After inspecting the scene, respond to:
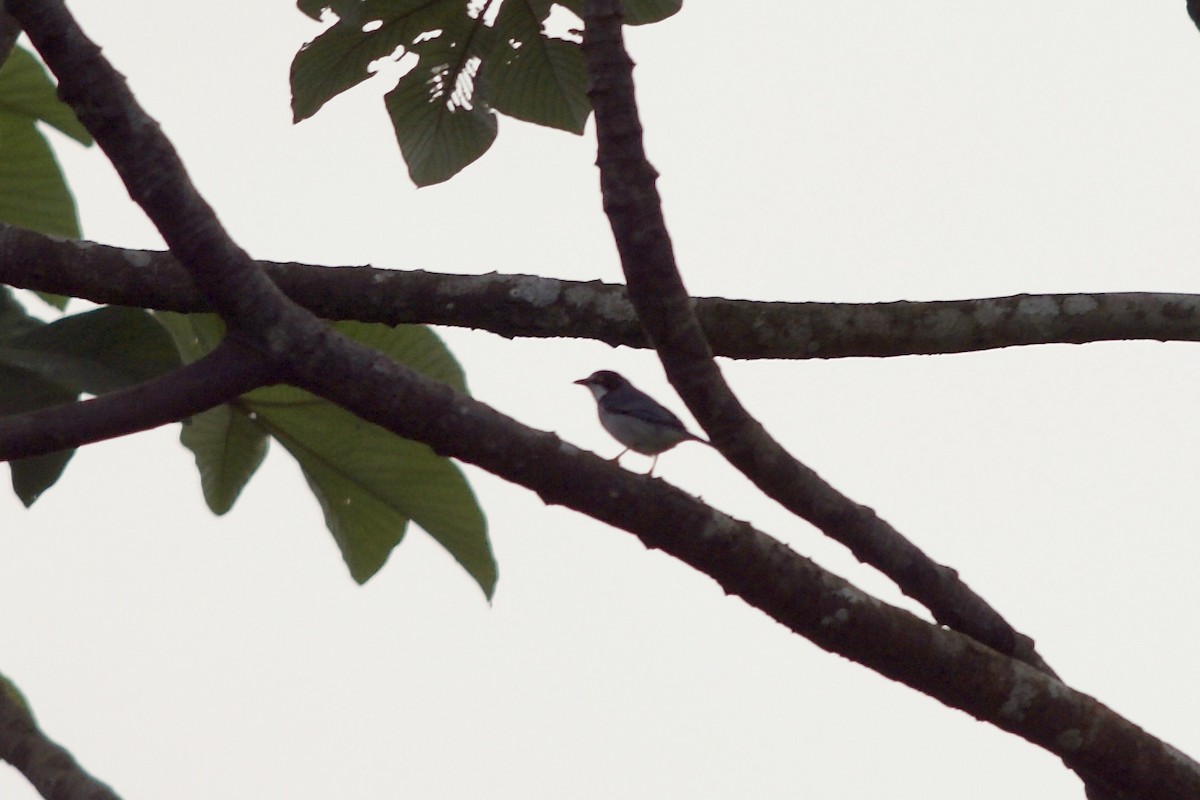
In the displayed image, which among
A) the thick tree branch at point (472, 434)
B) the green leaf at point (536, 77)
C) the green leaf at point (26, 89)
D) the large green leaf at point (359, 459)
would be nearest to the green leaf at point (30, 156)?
the green leaf at point (26, 89)

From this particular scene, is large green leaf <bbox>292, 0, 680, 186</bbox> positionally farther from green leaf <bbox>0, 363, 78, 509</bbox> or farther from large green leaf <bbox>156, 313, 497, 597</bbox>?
green leaf <bbox>0, 363, 78, 509</bbox>

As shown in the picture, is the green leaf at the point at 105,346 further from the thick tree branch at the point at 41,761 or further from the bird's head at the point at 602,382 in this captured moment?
the bird's head at the point at 602,382

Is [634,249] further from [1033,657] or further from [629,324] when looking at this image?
[1033,657]

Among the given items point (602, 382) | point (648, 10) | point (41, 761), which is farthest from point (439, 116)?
point (602, 382)

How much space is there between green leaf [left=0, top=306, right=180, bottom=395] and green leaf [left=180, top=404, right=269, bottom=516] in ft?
1.54

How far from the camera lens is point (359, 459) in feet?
11.8

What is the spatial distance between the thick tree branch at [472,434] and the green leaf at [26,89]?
165 cm

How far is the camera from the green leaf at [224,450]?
3699 millimetres

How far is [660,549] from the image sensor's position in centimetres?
275

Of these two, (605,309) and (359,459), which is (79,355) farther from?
(605,309)

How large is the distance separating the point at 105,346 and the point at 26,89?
4.32 ft

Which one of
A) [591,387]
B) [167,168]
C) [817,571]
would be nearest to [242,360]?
[167,168]

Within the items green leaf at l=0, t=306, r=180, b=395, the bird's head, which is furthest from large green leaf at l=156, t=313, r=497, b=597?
the bird's head

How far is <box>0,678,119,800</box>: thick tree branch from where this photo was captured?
2.87 meters
